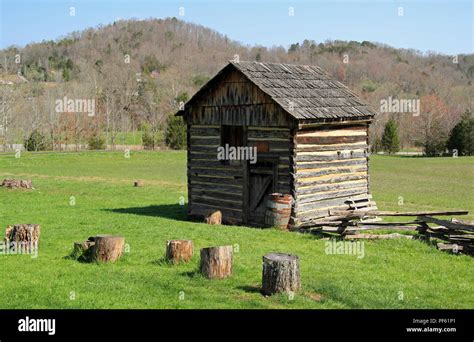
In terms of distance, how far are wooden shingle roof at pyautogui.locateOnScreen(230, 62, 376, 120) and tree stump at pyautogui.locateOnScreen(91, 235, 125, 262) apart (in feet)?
25.3

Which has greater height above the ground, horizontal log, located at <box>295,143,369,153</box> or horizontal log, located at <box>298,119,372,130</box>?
horizontal log, located at <box>298,119,372,130</box>

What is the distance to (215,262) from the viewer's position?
38.7 feet

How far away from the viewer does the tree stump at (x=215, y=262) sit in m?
11.7

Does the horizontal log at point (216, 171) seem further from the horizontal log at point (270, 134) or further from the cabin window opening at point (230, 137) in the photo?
the horizontal log at point (270, 134)

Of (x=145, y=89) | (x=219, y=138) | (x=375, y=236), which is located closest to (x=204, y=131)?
(x=219, y=138)

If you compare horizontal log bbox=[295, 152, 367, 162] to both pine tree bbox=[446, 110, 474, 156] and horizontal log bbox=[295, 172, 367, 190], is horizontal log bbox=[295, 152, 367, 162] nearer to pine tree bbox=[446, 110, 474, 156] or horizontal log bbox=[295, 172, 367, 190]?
horizontal log bbox=[295, 172, 367, 190]

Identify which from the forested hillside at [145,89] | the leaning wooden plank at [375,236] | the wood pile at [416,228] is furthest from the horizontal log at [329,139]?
the forested hillside at [145,89]

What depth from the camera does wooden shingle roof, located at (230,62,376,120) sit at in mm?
19531

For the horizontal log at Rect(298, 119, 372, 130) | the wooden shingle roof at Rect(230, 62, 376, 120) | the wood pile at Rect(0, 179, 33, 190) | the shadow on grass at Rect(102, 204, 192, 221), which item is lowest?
the shadow on grass at Rect(102, 204, 192, 221)

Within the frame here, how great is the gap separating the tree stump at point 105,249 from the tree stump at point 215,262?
104 inches

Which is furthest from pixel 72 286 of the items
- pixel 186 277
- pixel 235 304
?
pixel 235 304
